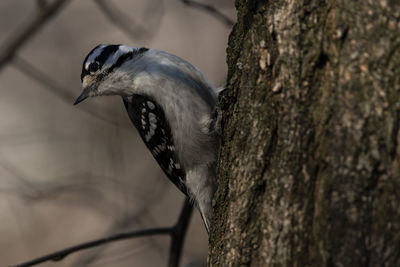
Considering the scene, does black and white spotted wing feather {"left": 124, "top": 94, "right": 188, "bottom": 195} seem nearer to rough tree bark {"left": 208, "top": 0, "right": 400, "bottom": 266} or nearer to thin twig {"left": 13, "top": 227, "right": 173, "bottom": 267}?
thin twig {"left": 13, "top": 227, "right": 173, "bottom": 267}

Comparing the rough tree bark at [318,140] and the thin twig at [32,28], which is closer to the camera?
the rough tree bark at [318,140]

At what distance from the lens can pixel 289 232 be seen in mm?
1925

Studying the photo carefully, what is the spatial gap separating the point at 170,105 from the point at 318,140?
175 centimetres

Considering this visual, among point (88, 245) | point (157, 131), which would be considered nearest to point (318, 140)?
point (88, 245)

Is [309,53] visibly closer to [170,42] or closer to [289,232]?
[289,232]

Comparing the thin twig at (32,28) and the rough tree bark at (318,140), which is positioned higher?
the thin twig at (32,28)

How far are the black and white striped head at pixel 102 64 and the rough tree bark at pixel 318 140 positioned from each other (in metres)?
1.91

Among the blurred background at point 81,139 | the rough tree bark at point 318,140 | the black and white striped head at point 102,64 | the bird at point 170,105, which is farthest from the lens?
the blurred background at point 81,139

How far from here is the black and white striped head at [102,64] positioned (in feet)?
13.1

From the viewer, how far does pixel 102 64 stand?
400 centimetres

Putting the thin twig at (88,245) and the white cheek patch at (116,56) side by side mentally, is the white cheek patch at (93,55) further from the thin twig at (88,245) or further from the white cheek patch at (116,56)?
the thin twig at (88,245)

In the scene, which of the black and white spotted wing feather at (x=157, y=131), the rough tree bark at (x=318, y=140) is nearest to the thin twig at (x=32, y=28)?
the black and white spotted wing feather at (x=157, y=131)

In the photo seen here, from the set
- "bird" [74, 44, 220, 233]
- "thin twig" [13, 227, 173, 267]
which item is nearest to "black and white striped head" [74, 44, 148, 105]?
"bird" [74, 44, 220, 233]

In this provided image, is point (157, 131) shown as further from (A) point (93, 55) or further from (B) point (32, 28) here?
(B) point (32, 28)
